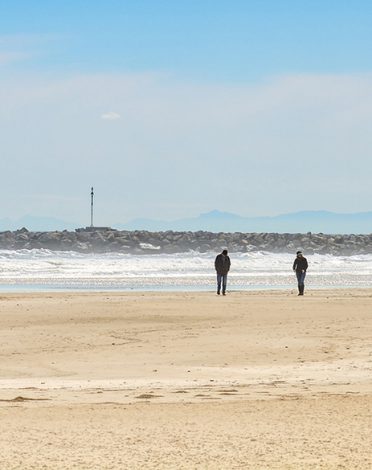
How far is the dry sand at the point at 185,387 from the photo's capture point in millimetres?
8430

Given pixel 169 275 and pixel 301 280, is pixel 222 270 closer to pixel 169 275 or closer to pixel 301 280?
pixel 301 280

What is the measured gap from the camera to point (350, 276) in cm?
4697

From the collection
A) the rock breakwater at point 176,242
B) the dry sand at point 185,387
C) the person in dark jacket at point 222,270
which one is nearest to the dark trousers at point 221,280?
the person in dark jacket at point 222,270

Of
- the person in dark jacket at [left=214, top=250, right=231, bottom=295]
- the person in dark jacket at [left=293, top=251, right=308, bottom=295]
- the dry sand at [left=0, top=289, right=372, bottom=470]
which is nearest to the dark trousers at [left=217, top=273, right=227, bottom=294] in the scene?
the person in dark jacket at [left=214, top=250, right=231, bottom=295]

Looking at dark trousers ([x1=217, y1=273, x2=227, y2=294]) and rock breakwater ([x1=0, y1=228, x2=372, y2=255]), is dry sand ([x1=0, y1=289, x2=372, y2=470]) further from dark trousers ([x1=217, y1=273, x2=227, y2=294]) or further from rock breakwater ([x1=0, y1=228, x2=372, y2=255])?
rock breakwater ([x1=0, y1=228, x2=372, y2=255])

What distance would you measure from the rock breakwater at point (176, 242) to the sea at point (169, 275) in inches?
537

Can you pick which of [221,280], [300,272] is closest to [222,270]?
[221,280]

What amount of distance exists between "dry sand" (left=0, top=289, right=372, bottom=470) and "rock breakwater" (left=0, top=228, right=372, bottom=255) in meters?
54.7

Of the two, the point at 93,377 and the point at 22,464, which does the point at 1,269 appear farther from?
the point at 22,464

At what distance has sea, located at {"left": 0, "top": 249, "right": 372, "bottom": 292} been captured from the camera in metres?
38.2

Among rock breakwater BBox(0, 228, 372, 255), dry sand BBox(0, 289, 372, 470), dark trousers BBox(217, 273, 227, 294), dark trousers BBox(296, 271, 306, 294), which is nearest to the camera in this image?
dry sand BBox(0, 289, 372, 470)

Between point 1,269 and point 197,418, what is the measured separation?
41588 millimetres

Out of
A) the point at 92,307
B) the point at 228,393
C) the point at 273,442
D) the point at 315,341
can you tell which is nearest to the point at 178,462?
the point at 273,442

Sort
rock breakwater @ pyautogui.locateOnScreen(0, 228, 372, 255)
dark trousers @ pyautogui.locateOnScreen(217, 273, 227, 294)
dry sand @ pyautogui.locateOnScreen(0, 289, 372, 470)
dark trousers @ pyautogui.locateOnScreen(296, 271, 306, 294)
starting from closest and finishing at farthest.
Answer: dry sand @ pyautogui.locateOnScreen(0, 289, 372, 470) < dark trousers @ pyautogui.locateOnScreen(296, 271, 306, 294) < dark trousers @ pyautogui.locateOnScreen(217, 273, 227, 294) < rock breakwater @ pyautogui.locateOnScreen(0, 228, 372, 255)
